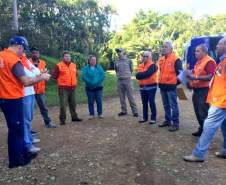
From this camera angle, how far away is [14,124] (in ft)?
20.4

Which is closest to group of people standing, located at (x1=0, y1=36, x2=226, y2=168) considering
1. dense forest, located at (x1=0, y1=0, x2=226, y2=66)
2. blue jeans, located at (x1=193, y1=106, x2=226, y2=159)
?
blue jeans, located at (x1=193, y1=106, x2=226, y2=159)

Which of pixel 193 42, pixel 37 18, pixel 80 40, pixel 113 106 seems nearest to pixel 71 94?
pixel 113 106

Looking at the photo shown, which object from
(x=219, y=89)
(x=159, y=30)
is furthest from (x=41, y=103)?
(x=159, y=30)

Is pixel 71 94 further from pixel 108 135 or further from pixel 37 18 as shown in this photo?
pixel 37 18

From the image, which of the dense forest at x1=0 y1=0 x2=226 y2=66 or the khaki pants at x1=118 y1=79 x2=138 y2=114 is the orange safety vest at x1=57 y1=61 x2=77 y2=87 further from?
the dense forest at x1=0 y1=0 x2=226 y2=66

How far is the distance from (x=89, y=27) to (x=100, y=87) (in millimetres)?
37918

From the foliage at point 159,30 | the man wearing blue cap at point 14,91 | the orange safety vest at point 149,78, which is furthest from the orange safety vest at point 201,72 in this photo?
the foliage at point 159,30

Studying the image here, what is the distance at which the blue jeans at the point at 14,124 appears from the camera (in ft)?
20.3

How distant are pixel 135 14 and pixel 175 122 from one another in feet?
195

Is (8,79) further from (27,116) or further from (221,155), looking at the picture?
(221,155)

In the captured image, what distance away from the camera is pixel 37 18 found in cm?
3516

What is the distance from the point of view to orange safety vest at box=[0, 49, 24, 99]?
20.0 ft

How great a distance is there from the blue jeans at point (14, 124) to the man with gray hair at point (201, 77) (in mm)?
3325

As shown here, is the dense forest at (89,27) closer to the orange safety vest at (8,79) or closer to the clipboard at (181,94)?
the clipboard at (181,94)
